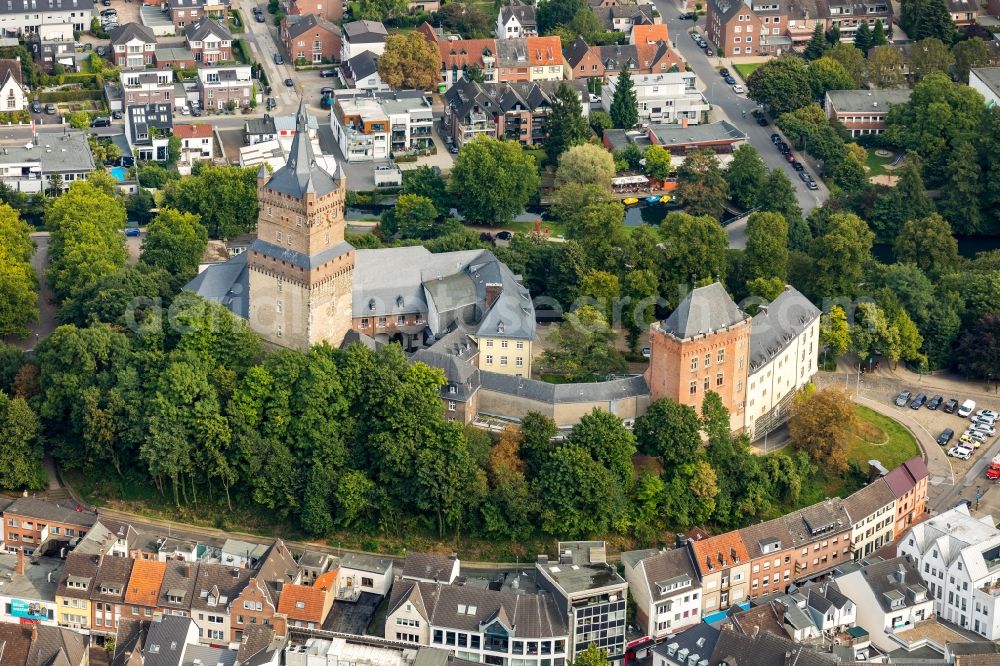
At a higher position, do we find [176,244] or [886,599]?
[176,244]

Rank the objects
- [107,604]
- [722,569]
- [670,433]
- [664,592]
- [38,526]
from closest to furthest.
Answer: [107,604] → [664,592] → [722,569] → [38,526] → [670,433]

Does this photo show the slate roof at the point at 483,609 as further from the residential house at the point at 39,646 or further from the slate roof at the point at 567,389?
the residential house at the point at 39,646

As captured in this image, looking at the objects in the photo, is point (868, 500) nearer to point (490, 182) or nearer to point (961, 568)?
point (961, 568)

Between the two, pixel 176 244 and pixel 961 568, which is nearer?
pixel 961 568

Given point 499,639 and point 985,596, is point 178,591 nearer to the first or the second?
point 499,639

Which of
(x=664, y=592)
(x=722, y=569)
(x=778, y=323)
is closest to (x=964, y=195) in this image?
(x=778, y=323)

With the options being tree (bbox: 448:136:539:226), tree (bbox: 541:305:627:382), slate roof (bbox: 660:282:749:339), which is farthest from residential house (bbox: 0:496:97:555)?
tree (bbox: 448:136:539:226)
